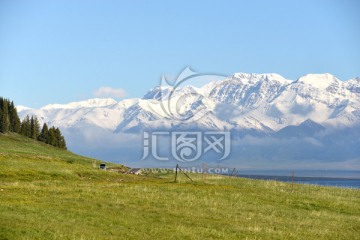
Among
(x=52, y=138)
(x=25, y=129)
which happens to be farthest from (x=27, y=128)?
(x=52, y=138)

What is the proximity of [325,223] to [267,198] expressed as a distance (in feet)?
41.3

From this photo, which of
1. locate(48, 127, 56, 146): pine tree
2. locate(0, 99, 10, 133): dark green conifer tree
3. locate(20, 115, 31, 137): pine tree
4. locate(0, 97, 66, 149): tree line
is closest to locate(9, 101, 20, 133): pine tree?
locate(0, 97, 66, 149): tree line

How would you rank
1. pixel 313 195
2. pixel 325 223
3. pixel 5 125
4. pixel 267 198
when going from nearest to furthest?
1. pixel 325 223
2. pixel 267 198
3. pixel 313 195
4. pixel 5 125

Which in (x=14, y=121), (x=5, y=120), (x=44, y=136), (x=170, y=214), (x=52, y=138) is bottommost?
(x=170, y=214)

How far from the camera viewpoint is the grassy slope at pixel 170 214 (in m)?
35.0

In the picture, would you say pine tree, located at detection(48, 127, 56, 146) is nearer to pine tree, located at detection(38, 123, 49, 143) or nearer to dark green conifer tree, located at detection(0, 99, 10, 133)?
pine tree, located at detection(38, 123, 49, 143)

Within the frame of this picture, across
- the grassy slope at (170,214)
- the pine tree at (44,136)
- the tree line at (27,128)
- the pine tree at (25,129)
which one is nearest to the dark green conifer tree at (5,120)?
the tree line at (27,128)

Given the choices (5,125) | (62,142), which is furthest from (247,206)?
(62,142)

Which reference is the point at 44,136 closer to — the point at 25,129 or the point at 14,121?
the point at 25,129

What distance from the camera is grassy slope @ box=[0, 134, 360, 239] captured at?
35.0m

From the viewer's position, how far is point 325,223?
44875 millimetres

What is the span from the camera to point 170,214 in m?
42.7

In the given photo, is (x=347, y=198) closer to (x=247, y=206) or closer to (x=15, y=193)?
(x=247, y=206)

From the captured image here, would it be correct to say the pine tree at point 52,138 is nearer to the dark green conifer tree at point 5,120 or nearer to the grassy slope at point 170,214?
the dark green conifer tree at point 5,120
